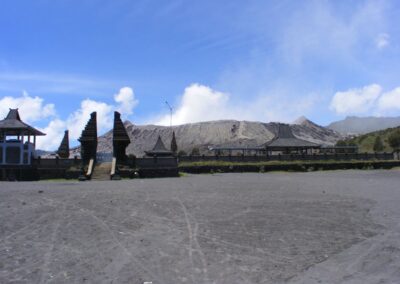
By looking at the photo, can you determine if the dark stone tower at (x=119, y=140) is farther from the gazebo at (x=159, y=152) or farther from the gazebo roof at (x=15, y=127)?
the gazebo at (x=159, y=152)

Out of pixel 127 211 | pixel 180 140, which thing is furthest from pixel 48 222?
pixel 180 140

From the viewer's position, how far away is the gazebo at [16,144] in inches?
1494

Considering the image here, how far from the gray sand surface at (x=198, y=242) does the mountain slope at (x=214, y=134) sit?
12124cm

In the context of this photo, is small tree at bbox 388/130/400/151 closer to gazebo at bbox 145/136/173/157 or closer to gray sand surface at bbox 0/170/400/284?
gazebo at bbox 145/136/173/157

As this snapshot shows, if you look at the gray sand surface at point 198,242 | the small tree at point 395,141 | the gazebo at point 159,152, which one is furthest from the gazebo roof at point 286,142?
the gray sand surface at point 198,242

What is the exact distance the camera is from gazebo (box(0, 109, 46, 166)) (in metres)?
37.9

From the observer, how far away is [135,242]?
8.96 metres

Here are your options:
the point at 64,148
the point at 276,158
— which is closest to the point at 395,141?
the point at 276,158

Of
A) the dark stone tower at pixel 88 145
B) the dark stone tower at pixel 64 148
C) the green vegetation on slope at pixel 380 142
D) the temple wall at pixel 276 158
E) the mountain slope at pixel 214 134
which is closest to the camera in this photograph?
the dark stone tower at pixel 88 145

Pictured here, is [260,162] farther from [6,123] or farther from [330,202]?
[330,202]

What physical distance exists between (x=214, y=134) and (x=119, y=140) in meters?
116

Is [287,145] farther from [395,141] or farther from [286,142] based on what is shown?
[395,141]

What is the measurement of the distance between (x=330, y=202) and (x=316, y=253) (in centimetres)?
820

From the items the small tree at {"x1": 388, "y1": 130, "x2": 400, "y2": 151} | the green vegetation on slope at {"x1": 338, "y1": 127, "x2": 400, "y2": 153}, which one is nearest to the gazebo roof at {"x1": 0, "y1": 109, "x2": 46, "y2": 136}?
the small tree at {"x1": 388, "y1": 130, "x2": 400, "y2": 151}
